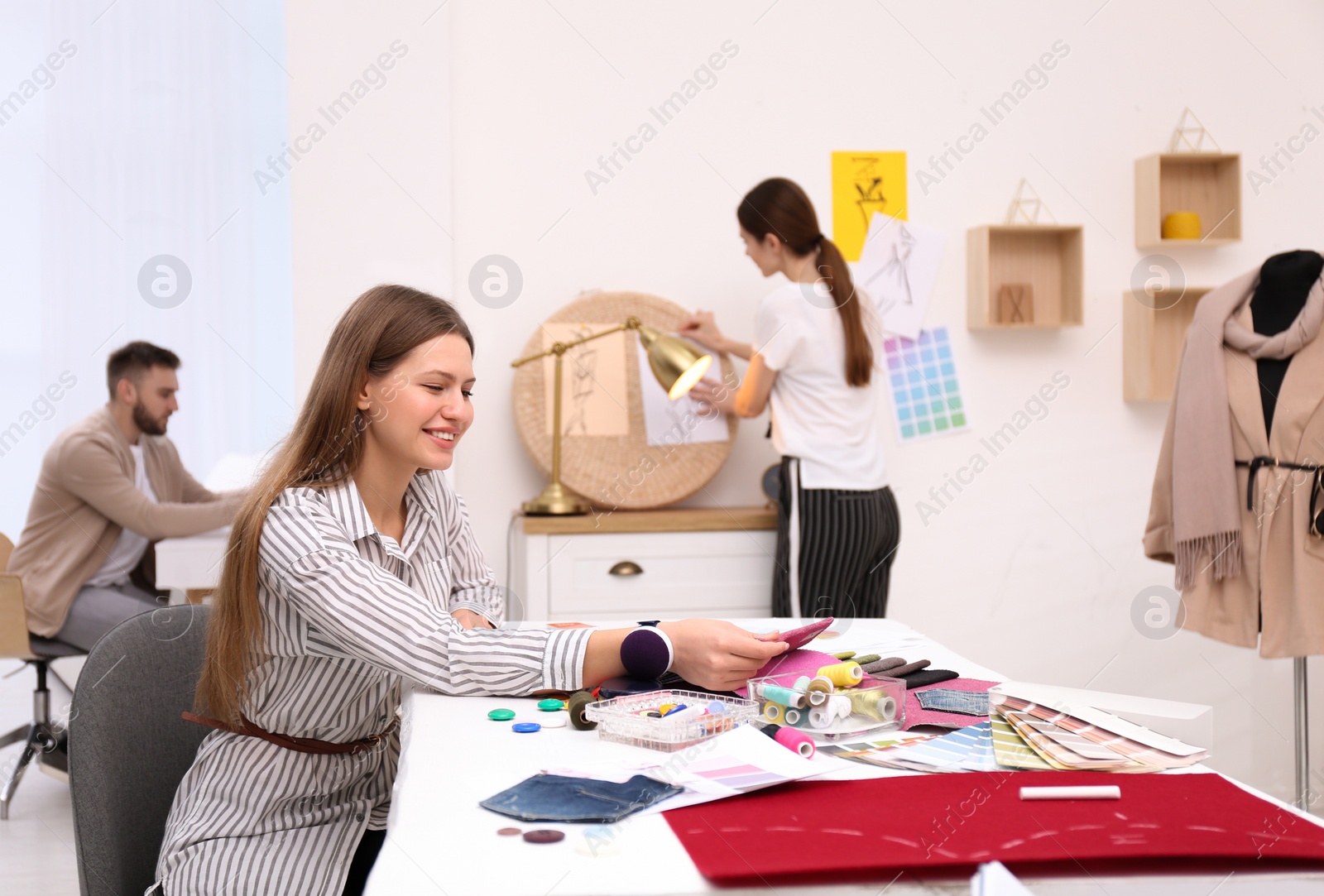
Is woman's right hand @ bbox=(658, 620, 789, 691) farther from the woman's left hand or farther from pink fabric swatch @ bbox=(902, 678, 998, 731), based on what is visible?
the woman's left hand

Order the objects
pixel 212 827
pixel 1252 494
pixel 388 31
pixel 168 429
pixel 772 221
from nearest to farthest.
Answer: pixel 212 827 < pixel 1252 494 < pixel 772 221 < pixel 388 31 < pixel 168 429

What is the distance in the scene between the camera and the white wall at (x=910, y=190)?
3283 millimetres

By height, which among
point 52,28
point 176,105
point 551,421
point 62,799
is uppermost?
point 52,28

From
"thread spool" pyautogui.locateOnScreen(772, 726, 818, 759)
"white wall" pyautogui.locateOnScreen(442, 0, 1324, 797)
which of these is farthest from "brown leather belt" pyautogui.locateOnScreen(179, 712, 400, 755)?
"white wall" pyautogui.locateOnScreen(442, 0, 1324, 797)

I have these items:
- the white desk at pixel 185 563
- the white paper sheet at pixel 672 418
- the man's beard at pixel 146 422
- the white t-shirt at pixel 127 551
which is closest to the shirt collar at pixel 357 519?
the white desk at pixel 185 563

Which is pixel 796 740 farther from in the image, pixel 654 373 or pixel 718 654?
pixel 654 373

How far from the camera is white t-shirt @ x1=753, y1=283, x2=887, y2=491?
9.86 feet

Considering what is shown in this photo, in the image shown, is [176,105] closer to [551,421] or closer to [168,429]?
[168,429]

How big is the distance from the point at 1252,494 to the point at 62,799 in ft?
11.0

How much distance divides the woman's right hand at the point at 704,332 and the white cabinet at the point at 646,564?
1.65 feet

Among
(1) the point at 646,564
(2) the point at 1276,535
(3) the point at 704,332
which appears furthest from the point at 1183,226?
(1) the point at 646,564

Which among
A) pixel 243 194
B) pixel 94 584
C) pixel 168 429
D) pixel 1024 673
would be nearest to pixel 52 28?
pixel 243 194

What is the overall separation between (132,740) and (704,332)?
2.24 m

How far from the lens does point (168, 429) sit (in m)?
3.46
